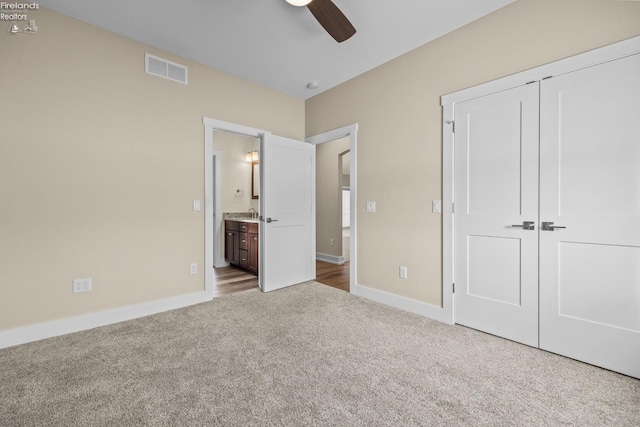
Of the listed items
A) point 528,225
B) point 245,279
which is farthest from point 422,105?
point 245,279

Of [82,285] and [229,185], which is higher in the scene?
[229,185]

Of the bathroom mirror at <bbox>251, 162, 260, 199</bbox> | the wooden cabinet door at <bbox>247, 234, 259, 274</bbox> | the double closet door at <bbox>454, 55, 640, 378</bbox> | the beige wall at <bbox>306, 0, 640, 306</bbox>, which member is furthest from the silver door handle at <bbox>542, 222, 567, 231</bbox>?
the bathroom mirror at <bbox>251, 162, 260, 199</bbox>

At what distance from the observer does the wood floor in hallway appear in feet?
12.4

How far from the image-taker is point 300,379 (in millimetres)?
1760

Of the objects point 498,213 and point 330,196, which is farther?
point 330,196

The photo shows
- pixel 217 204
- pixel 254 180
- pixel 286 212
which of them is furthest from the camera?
pixel 254 180

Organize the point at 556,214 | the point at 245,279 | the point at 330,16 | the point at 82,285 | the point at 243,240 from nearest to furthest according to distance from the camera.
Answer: the point at 330,16, the point at 556,214, the point at 82,285, the point at 245,279, the point at 243,240

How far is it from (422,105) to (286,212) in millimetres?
2174

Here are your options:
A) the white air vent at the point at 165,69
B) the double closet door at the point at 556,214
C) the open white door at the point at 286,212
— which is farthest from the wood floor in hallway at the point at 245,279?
the white air vent at the point at 165,69

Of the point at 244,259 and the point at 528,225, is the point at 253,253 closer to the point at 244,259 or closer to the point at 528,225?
the point at 244,259

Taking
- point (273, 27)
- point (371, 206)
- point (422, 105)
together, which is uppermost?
point (273, 27)

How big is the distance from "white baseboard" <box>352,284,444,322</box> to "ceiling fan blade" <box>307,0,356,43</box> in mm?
2591

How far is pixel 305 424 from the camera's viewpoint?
1392mm

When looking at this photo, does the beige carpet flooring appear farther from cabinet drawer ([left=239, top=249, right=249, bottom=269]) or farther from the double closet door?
cabinet drawer ([left=239, top=249, right=249, bottom=269])
